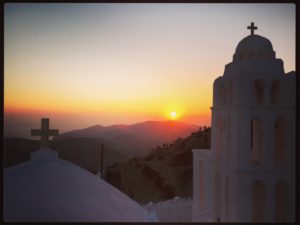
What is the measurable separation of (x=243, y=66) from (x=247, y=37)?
0.65 meters

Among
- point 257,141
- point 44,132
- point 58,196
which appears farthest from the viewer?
point 257,141

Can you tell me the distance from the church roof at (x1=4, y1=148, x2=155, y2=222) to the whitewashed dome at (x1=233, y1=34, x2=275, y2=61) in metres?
3.74

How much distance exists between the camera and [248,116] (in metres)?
5.89

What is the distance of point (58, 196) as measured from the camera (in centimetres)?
505

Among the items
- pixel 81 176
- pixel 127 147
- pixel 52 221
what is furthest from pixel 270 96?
pixel 127 147

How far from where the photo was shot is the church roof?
4598mm

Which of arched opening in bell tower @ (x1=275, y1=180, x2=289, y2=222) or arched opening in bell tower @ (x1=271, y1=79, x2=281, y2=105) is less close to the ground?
arched opening in bell tower @ (x1=271, y1=79, x2=281, y2=105)

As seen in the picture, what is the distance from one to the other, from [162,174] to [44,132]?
19646 millimetres

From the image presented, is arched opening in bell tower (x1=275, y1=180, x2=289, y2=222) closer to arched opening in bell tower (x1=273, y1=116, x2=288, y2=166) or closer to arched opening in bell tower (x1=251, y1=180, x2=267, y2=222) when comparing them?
arched opening in bell tower (x1=251, y1=180, x2=267, y2=222)

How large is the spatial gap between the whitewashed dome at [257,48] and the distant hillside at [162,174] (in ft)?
52.6

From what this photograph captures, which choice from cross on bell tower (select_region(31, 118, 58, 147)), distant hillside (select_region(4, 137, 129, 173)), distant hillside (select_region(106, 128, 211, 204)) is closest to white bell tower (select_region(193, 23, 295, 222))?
cross on bell tower (select_region(31, 118, 58, 147))

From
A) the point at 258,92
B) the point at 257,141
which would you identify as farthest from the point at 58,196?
the point at 258,92

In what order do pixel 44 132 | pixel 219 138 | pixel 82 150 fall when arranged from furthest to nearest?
pixel 82 150 → pixel 219 138 → pixel 44 132

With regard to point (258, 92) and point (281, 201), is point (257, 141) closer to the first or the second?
point (258, 92)
